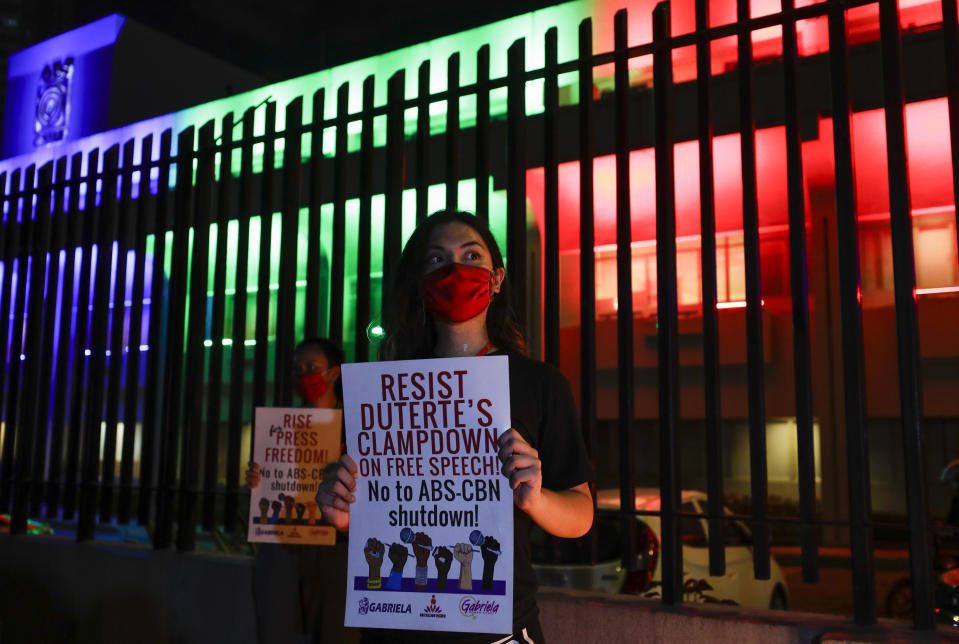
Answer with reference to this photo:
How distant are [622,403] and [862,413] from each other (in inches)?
39.4

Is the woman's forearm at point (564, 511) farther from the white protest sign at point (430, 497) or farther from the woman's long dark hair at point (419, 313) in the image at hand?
the woman's long dark hair at point (419, 313)

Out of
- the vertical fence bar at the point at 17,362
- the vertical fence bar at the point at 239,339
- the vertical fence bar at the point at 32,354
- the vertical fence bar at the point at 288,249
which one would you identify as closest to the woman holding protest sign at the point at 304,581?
the vertical fence bar at the point at 288,249

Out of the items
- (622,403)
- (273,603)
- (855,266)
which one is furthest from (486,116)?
(273,603)

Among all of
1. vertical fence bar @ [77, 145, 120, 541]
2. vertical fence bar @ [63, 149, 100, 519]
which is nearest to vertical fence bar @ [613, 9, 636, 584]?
vertical fence bar @ [77, 145, 120, 541]

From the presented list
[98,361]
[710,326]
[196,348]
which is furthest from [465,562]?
[98,361]

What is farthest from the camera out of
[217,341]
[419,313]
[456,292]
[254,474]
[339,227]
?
[217,341]

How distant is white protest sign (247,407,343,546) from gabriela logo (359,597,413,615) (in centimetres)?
201

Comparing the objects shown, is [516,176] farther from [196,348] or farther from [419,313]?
[196,348]

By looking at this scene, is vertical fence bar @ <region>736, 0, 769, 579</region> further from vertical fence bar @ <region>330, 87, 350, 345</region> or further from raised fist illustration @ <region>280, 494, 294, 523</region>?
vertical fence bar @ <region>330, 87, 350, 345</region>

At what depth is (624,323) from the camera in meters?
3.89

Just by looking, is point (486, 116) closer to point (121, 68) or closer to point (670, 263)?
point (670, 263)

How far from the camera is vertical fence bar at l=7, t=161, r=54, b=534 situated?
21.3 ft

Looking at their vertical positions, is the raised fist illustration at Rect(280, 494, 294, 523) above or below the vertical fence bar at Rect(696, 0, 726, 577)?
below

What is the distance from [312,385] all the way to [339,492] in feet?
7.04
